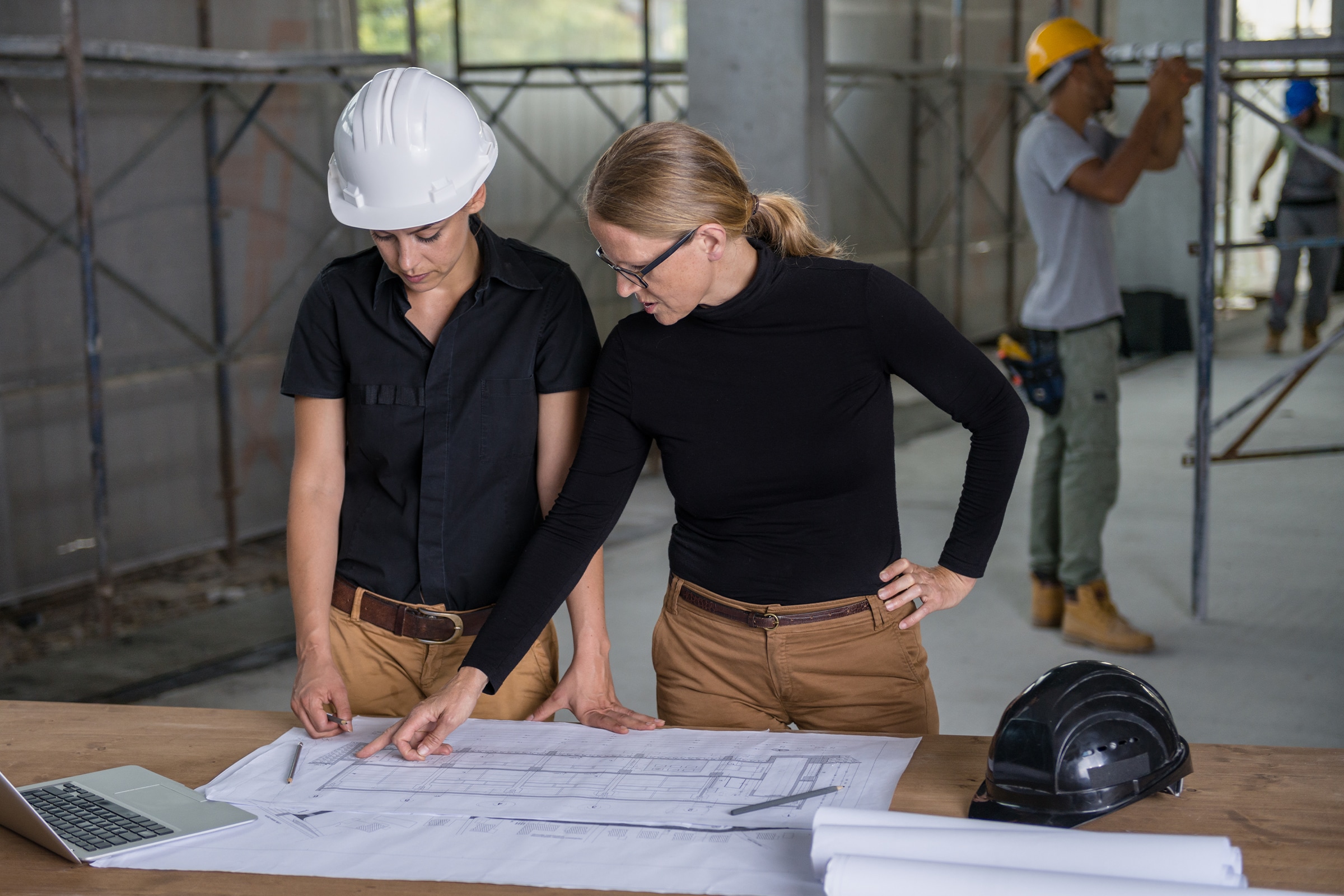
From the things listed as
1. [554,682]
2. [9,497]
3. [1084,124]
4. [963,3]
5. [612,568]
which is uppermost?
[963,3]

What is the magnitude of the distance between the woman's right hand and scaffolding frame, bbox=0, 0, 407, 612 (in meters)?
3.49

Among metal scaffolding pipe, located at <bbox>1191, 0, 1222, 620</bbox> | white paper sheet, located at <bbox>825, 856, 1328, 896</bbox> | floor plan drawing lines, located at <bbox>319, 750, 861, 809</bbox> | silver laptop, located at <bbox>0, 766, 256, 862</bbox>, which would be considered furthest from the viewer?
metal scaffolding pipe, located at <bbox>1191, 0, 1222, 620</bbox>

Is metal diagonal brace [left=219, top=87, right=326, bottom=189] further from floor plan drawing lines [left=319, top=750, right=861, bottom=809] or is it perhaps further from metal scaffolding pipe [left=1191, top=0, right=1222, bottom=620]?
floor plan drawing lines [left=319, top=750, right=861, bottom=809]

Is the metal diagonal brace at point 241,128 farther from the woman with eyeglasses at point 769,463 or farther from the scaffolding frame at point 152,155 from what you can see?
the woman with eyeglasses at point 769,463

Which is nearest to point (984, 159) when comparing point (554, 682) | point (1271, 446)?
point (1271, 446)

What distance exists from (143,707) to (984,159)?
38.4ft

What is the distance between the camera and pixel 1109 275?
437 cm

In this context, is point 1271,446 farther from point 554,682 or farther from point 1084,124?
point 554,682

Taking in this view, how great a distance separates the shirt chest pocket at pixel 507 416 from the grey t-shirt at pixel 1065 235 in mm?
2710

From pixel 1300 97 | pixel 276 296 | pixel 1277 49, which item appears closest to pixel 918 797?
pixel 1277 49

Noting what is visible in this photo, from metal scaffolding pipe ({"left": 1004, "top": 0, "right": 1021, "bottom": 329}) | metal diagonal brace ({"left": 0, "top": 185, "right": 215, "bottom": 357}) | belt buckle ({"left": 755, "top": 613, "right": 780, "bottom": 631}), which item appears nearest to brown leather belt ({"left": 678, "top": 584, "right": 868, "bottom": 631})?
belt buckle ({"left": 755, "top": 613, "right": 780, "bottom": 631})

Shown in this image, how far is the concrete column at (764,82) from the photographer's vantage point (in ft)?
17.6

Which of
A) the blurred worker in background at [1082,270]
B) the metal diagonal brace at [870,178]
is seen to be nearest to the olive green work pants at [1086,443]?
the blurred worker in background at [1082,270]

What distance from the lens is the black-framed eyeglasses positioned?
186 cm
